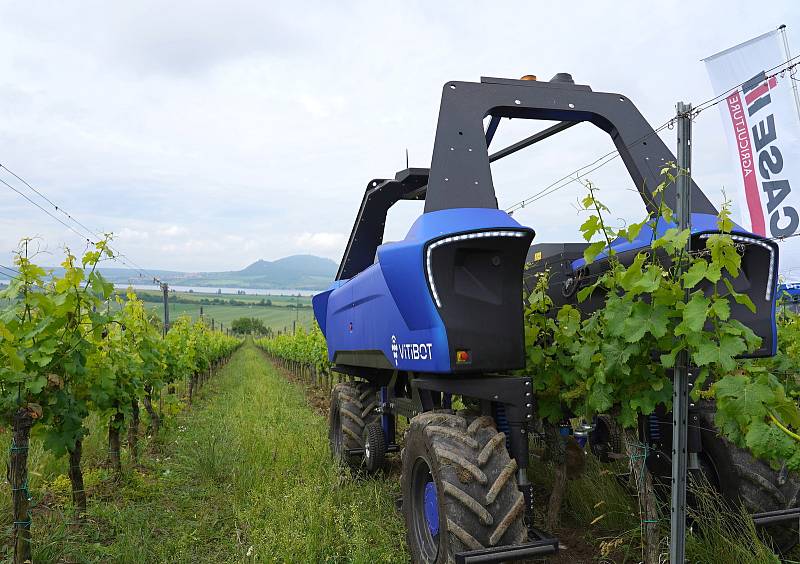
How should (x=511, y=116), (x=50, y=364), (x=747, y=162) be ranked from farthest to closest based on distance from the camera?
1. (x=747, y=162)
2. (x=50, y=364)
3. (x=511, y=116)

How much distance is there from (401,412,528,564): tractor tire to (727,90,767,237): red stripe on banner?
7428 millimetres

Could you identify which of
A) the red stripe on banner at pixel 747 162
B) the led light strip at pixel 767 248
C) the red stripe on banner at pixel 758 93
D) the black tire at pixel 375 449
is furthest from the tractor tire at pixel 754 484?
the red stripe on banner at pixel 758 93

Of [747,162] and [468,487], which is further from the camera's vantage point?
[747,162]

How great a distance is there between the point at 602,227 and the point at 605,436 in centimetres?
225

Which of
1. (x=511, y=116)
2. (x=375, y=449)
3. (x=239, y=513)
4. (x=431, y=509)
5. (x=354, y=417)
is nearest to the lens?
(x=431, y=509)

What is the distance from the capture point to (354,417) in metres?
5.82

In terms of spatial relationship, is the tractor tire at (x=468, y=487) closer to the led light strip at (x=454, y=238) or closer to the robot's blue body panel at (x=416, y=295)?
the robot's blue body panel at (x=416, y=295)

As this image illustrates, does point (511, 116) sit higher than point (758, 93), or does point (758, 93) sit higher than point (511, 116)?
point (758, 93)

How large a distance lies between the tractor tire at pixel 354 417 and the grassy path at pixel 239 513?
0.21 m

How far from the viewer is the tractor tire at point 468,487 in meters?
2.73

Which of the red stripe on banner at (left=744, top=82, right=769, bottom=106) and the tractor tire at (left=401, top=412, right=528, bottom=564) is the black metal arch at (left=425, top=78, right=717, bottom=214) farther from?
the red stripe on banner at (left=744, top=82, right=769, bottom=106)

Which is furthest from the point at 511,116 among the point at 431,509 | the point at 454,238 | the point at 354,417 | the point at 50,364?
the point at 50,364

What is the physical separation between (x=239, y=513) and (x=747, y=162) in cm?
854

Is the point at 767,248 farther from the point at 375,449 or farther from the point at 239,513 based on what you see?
the point at 239,513
